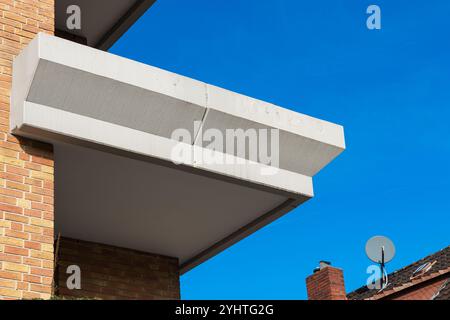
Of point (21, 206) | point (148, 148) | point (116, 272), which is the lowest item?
point (21, 206)

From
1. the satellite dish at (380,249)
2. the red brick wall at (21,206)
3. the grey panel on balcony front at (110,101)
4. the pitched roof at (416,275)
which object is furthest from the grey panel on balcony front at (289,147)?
the pitched roof at (416,275)

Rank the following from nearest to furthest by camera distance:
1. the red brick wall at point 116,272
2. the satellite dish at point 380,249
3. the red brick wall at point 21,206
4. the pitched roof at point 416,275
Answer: the red brick wall at point 21,206 → the red brick wall at point 116,272 → the satellite dish at point 380,249 → the pitched roof at point 416,275

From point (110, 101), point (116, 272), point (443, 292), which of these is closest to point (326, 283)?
point (443, 292)

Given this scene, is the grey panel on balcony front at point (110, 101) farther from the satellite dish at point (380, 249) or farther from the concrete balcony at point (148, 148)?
the satellite dish at point (380, 249)

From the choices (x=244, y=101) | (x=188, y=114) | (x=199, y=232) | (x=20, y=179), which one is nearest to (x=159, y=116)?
(x=188, y=114)

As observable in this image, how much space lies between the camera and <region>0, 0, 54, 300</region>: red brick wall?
28.3 feet

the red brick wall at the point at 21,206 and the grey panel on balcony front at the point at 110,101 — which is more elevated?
the grey panel on balcony front at the point at 110,101

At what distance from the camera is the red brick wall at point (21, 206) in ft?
28.3

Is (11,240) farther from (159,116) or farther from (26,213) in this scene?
(159,116)

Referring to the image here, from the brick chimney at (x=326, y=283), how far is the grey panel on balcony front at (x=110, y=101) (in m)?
19.3

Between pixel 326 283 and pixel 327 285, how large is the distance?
12 centimetres

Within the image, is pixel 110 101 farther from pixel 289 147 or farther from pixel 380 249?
pixel 380 249

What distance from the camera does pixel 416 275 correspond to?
27.8 metres

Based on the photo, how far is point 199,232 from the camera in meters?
12.3
